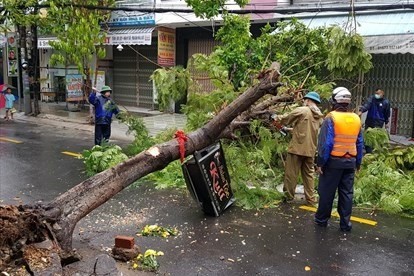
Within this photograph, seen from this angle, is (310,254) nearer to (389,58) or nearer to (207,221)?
(207,221)

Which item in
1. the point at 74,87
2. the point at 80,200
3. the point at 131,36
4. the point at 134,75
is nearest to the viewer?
the point at 80,200

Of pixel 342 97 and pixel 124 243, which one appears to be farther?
pixel 342 97

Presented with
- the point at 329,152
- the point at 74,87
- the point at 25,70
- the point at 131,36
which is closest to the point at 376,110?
the point at 329,152

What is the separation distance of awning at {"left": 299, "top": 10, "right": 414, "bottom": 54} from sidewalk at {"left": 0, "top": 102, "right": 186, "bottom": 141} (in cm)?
589

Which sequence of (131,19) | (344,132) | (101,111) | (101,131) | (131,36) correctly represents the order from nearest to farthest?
(344,132) < (101,111) < (101,131) < (131,36) < (131,19)

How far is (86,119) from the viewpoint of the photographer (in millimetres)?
17469

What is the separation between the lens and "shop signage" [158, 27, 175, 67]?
57.4ft

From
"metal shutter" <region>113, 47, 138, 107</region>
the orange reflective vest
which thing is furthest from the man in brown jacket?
"metal shutter" <region>113, 47, 138, 107</region>

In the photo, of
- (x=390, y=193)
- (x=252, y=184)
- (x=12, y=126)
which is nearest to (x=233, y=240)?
(x=252, y=184)

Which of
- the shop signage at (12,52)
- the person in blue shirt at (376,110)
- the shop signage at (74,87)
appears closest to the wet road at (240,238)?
the person in blue shirt at (376,110)

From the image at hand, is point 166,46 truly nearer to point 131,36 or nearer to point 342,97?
point 131,36

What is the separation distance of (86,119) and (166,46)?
13.5 ft

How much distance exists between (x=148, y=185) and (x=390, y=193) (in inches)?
155

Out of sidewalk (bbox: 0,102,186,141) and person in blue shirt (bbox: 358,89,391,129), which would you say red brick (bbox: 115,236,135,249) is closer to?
person in blue shirt (bbox: 358,89,391,129)
